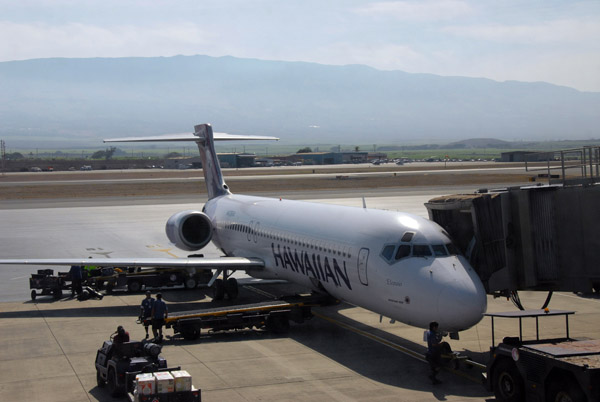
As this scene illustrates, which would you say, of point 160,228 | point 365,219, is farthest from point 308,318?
point 160,228

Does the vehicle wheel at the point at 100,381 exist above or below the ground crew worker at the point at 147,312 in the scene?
below

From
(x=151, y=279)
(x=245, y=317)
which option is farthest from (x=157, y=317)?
(x=151, y=279)

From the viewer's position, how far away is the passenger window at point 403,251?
18.8 meters

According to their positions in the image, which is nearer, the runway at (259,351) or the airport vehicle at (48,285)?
the runway at (259,351)

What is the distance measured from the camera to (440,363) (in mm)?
16797

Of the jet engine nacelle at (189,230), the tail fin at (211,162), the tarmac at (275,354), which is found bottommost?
the tarmac at (275,354)

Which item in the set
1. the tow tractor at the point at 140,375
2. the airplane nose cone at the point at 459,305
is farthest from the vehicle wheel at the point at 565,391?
the tow tractor at the point at 140,375

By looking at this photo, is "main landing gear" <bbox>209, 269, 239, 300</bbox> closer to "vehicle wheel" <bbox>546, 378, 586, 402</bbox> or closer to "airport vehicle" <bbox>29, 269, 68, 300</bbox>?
"airport vehicle" <bbox>29, 269, 68, 300</bbox>

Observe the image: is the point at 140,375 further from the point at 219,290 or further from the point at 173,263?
the point at 219,290

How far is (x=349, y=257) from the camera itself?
20625 mm

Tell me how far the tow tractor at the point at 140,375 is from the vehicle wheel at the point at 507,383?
6.25m

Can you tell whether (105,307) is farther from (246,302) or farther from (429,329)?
(429,329)

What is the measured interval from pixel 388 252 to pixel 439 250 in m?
1.39

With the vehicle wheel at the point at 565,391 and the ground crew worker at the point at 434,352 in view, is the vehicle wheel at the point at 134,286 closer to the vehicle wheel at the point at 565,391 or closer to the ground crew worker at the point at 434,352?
the ground crew worker at the point at 434,352
